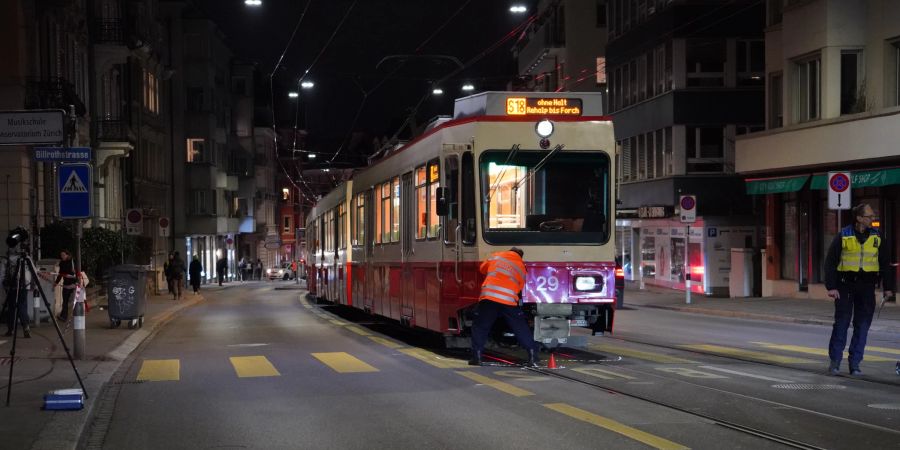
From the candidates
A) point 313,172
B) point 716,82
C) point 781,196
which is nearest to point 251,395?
point 781,196

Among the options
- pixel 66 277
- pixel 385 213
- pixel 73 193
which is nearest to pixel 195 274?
pixel 66 277

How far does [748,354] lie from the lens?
51.1 feet

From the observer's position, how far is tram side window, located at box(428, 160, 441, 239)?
50.2ft

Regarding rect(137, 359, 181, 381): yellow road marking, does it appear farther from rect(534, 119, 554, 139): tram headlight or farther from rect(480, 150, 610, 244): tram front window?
rect(534, 119, 554, 139): tram headlight

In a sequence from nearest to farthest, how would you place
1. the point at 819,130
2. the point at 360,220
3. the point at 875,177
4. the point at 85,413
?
1. the point at 85,413
2. the point at 360,220
3. the point at 875,177
4. the point at 819,130

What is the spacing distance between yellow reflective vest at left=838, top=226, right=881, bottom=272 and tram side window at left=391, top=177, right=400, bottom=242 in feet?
25.0

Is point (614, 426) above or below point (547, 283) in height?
below

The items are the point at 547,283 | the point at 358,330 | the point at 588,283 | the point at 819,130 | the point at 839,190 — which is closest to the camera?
the point at 547,283

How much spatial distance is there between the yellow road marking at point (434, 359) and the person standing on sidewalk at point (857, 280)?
15.0ft

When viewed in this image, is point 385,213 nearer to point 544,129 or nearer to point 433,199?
point 433,199

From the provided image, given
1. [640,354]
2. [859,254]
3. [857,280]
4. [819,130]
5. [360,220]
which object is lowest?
[640,354]

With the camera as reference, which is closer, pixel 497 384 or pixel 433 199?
pixel 497 384

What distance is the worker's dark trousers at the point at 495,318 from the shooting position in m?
13.5

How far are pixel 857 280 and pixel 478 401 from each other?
498 centimetres
